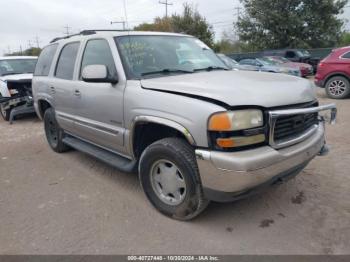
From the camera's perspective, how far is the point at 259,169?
8.45 feet

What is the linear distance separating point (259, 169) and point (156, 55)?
1.85m

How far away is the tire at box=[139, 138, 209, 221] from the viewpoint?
2.85m

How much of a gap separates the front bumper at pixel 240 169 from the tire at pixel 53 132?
335 cm

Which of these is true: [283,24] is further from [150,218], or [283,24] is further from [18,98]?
[150,218]

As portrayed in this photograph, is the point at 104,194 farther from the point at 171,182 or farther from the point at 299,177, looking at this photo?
the point at 299,177

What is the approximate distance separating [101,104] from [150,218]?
1.42 meters

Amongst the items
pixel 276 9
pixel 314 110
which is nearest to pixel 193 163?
pixel 314 110

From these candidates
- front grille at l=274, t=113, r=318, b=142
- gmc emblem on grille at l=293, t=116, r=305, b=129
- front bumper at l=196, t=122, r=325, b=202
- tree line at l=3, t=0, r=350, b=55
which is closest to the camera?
front bumper at l=196, t=122, r=325, b=202

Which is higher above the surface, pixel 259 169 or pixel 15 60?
pixel 15 60

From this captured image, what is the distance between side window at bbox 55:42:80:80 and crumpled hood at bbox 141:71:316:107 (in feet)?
5.65

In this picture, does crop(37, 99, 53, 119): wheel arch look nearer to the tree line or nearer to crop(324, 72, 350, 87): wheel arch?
crop(324, 72, 350, 87): wheel arch

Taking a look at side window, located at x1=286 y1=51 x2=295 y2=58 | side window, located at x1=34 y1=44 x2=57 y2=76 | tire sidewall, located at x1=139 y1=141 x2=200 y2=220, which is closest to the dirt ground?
tire sidewall, located at x1=139 y1=141 x2=200 y2=220

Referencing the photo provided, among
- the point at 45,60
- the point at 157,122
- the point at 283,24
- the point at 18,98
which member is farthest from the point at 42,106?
the point at 283,24

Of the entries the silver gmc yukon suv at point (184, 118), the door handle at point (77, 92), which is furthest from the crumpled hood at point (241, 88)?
the door handle at point (77, 92)
